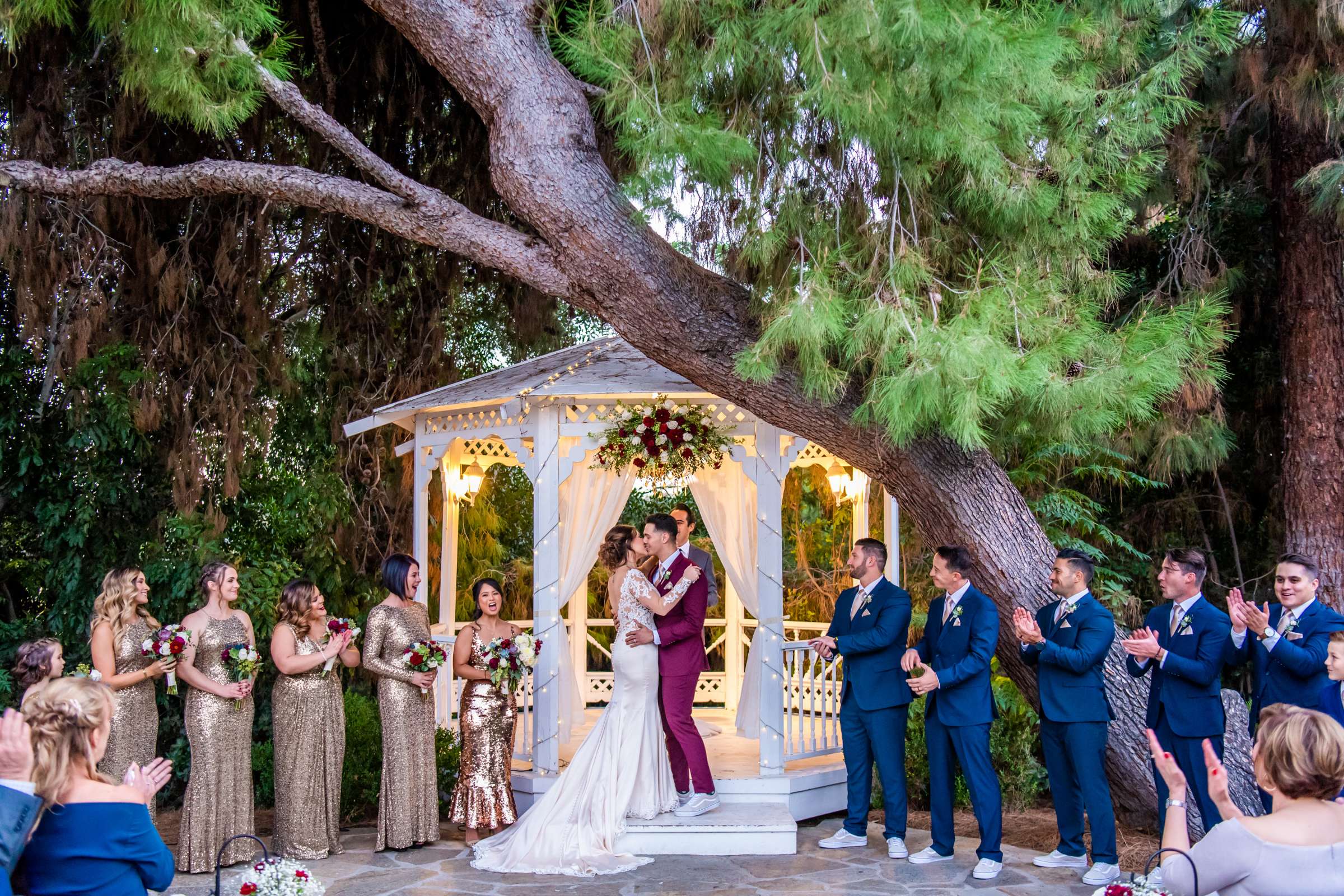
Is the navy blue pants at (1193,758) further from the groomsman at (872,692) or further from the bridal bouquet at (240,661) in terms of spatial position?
the bridal bouquet at (240,661)

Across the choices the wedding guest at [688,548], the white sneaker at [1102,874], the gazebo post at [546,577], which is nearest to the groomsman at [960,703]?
the white sneaker at [1102,874]

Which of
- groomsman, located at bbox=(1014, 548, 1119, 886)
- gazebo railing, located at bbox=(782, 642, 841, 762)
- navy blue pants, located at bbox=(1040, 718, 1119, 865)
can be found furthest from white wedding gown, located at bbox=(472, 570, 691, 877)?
navy blue pants, located at bbox=(1040, 718, 1119, 865)

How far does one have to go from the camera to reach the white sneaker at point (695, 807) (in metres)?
6.64

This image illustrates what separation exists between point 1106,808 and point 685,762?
2.37m

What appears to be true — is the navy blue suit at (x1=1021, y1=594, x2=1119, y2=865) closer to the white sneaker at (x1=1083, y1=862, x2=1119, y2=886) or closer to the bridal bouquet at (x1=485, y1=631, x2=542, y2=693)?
the white sneaker at (x1=1083, y1=862, x2=1119, y2=886)

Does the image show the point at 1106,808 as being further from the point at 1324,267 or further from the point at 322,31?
the point at 322,31

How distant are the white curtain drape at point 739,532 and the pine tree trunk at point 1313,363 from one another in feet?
12.7

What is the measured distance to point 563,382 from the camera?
7492 millimetres

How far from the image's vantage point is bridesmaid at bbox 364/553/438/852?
21.6 feet

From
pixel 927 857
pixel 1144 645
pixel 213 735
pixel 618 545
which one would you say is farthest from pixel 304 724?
pixel 1144 645

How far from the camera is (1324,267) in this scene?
316 inches

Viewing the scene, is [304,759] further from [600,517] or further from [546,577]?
[600,517]

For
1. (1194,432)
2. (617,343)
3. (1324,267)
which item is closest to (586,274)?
(617,343)

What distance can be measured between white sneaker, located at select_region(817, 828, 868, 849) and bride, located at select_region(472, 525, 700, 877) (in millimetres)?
905
